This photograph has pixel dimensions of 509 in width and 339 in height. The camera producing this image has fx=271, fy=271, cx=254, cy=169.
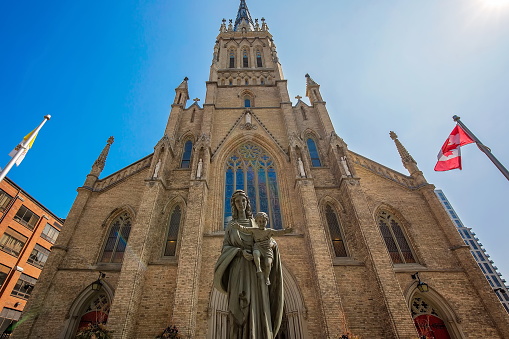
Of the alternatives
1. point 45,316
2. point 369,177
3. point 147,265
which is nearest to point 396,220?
point 369,177

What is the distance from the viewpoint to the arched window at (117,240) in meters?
12.2

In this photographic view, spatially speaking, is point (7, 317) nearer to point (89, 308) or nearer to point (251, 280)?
point (89, 308)

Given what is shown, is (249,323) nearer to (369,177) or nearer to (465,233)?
(369,177)

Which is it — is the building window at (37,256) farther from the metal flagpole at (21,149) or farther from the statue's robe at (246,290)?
the statue's robe at (246,290)

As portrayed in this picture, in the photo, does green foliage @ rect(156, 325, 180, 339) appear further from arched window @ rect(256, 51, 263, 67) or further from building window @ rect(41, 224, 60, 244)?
building window @ rect(41, 224, 60, 244)

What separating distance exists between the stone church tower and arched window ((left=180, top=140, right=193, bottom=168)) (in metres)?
0.09

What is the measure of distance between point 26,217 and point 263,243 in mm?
30679

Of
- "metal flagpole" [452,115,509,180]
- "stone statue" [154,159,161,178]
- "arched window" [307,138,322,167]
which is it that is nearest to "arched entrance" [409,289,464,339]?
"metal flagpole" [452,115,509,180]

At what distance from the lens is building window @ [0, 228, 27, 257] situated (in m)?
23.1

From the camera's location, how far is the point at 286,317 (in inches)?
401

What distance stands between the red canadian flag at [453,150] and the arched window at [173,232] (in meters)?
10.9

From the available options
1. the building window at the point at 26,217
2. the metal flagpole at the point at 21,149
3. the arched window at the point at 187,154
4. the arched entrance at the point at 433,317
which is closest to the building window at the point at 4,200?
the building window at the point at 26,217

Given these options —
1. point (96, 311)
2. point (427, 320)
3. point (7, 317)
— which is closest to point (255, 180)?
point (96, 311)

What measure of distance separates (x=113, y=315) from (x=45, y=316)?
10.8ft
